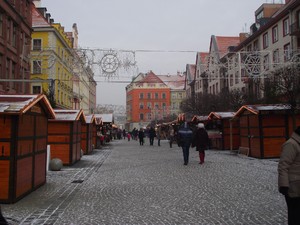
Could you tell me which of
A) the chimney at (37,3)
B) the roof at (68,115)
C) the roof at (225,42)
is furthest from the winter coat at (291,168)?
the roof at (225,42)

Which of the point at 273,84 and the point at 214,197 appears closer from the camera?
the point at 214,197

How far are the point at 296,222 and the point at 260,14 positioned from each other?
47.3m

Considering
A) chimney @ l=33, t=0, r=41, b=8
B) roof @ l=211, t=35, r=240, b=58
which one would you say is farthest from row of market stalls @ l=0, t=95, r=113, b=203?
roof @ l=211, t=35, r=240, b=58

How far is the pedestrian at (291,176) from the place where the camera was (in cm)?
Answer: 497

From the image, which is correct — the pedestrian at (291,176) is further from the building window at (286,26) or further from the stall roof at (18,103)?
the building window at (286,26)

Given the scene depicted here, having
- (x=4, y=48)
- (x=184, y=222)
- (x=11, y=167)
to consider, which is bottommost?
(x=184, y=222)

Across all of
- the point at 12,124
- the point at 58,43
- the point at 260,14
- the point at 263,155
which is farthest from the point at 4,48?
the point at 260,14

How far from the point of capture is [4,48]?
1213 inches

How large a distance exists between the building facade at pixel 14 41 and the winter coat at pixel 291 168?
26.2 m

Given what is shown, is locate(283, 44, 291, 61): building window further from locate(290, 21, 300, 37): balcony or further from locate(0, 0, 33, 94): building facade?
locate(0, 0, 33, 94): building facade

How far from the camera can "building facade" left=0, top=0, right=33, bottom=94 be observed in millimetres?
30641

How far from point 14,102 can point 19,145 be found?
102cm

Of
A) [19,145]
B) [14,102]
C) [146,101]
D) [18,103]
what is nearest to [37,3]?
[14,102]

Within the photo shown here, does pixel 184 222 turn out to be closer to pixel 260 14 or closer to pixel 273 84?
pixel 273 84
